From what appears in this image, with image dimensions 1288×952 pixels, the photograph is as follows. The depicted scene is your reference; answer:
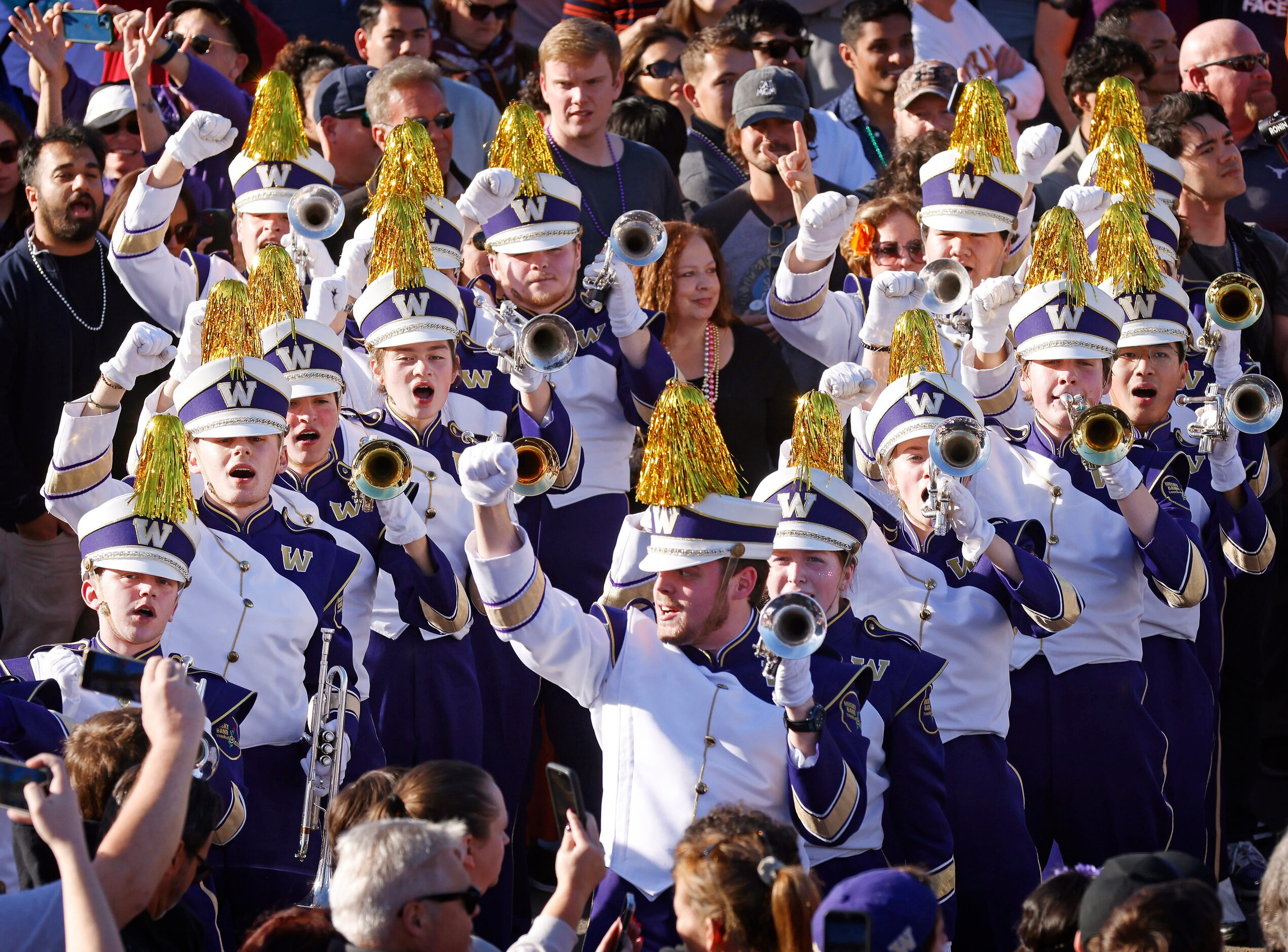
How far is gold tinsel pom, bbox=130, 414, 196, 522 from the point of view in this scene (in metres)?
5.26

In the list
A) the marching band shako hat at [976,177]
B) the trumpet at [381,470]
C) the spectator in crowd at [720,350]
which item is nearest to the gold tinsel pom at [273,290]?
the trumpet at [381,470]

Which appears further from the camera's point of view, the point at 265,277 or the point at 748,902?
the point at 265,277

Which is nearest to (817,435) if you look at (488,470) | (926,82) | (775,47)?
(488,470)

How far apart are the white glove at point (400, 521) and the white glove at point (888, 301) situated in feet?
5.96

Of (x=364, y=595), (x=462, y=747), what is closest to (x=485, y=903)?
(x=462, y=747)

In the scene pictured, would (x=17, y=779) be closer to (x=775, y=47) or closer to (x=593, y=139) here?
(x=593, y=139)

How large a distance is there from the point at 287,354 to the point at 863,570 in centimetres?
198

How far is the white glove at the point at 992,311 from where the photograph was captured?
6492 millimetres

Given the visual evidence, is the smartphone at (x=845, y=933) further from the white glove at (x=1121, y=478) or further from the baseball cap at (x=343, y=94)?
the baseball cap at (x=343, y=94)

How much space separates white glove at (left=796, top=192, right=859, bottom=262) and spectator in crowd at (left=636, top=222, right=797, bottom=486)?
1.25 feet

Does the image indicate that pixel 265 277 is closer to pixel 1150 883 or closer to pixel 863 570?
pixel 863 570

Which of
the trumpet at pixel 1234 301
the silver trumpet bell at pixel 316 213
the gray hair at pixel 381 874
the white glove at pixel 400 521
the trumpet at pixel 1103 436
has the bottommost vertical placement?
the gray hair at pixel 381 874

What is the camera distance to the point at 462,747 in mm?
6227

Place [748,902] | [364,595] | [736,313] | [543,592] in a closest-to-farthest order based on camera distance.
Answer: [748,902], [543,592], [364,595], [736,313]
